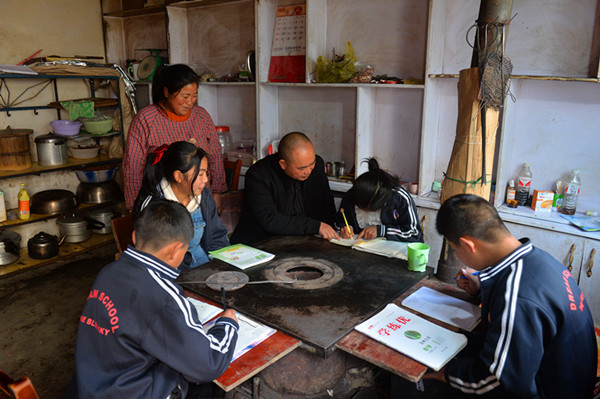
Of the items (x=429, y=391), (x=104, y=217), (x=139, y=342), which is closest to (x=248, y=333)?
A: (x=139, y=342)

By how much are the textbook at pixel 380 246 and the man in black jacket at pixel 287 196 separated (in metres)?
0.13

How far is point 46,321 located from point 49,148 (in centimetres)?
164

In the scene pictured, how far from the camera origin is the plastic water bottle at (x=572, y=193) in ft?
9.13

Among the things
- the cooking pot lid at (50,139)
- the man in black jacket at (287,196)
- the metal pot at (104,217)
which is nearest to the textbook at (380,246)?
the man in black jacket at (287,196)

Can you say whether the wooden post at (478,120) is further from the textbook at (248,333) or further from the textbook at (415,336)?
the textbook at (248,333)

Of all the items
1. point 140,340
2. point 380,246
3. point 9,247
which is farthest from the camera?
point 9,247

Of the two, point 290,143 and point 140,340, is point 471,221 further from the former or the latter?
point 290,143

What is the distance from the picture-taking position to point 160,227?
4.86ft

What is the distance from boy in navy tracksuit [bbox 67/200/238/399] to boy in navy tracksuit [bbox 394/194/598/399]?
69 cm

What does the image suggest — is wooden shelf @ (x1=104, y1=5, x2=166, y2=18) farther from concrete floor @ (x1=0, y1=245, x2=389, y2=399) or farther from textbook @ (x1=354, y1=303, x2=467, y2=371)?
textbook @ (x1=354, y1=303, x2=467, y2=371)

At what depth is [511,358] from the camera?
1.30m

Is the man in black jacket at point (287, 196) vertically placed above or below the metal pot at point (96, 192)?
above

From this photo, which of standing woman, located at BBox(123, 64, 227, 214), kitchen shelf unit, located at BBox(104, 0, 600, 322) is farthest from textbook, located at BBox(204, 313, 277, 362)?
kitchen shelf unit, located at BBox(104, 0, 600, 322)

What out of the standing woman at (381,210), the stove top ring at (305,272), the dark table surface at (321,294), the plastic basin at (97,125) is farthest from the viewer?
the plastic basin at (97,125)
